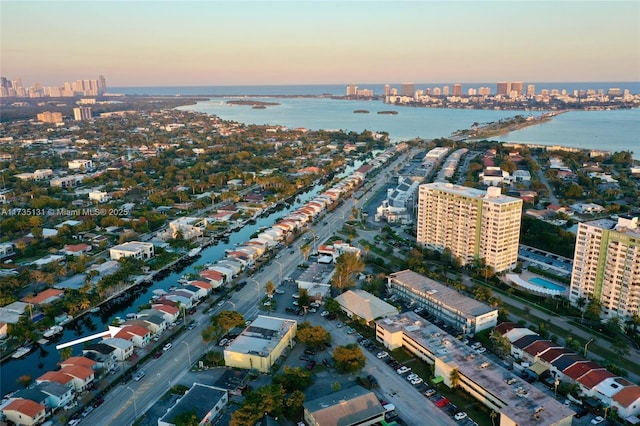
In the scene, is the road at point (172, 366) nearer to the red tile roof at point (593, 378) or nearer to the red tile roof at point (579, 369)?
the red tile roof at point (579, 369)

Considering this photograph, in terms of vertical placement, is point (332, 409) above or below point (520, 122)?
below

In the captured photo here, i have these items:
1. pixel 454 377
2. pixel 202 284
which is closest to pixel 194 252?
pixel 202 284

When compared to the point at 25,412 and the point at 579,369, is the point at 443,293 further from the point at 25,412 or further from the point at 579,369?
the point at 25,412

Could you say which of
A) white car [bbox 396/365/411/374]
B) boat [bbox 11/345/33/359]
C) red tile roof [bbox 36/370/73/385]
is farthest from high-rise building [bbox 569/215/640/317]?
boat [bbox 11/345/33/359]

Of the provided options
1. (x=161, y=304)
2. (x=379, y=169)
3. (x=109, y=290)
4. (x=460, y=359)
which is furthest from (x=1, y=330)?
(x=379, y=169)

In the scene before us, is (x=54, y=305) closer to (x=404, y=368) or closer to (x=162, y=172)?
(x=404, y=368)

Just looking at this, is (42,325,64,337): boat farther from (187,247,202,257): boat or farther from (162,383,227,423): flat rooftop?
(187,247,202,257): boat

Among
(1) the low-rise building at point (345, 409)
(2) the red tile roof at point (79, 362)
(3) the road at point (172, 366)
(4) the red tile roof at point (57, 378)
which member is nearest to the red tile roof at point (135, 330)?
(3) the road at point (172, 366)
